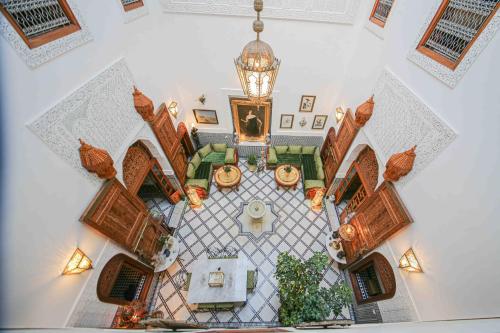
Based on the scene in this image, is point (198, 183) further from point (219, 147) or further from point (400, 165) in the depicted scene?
point (400, 165)

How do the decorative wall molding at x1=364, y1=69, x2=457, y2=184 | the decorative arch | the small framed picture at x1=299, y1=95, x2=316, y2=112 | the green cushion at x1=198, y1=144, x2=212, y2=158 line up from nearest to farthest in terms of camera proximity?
the decorative wall molding at x1=364, y1=69, x2=457, y2=184
the decorative arch
the small framed picture at x1=299, y1=95, x2=316, y2=112
the green cushion at x1=198, y1=144, x2=212, y2=158

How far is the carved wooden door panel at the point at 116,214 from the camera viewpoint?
3127 mm

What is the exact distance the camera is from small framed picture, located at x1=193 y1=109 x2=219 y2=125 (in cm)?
694

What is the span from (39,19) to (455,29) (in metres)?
5.39

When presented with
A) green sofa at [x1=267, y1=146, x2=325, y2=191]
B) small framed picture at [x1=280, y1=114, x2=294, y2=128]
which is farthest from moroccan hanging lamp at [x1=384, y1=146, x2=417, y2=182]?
small framed picture at [x1=280, y1=114, x2=294, y2=128]

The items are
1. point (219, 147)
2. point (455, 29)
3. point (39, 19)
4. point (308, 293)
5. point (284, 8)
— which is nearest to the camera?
point (39, 19)

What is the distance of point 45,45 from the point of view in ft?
7.98

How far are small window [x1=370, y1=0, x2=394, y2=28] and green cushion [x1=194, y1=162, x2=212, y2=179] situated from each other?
5893 millimetres

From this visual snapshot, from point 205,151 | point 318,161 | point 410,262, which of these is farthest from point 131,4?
point 410,262

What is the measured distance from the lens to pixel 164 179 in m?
6.04

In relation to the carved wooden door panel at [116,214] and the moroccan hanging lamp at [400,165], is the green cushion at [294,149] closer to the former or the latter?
the moroccan hanging lamp at [400,165]

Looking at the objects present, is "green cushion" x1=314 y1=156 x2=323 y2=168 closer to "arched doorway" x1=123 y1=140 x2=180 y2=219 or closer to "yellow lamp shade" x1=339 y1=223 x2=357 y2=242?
"yellow lamp shade" x1=339 y1=223 x2=357 y2=242

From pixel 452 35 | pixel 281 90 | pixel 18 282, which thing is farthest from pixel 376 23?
pixel 18 282

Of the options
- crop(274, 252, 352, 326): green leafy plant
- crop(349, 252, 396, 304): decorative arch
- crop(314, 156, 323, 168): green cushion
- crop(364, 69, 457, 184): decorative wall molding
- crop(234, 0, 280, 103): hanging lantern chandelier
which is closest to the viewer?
crop(234, 0, 280, 103): hanging lantern chandelier
